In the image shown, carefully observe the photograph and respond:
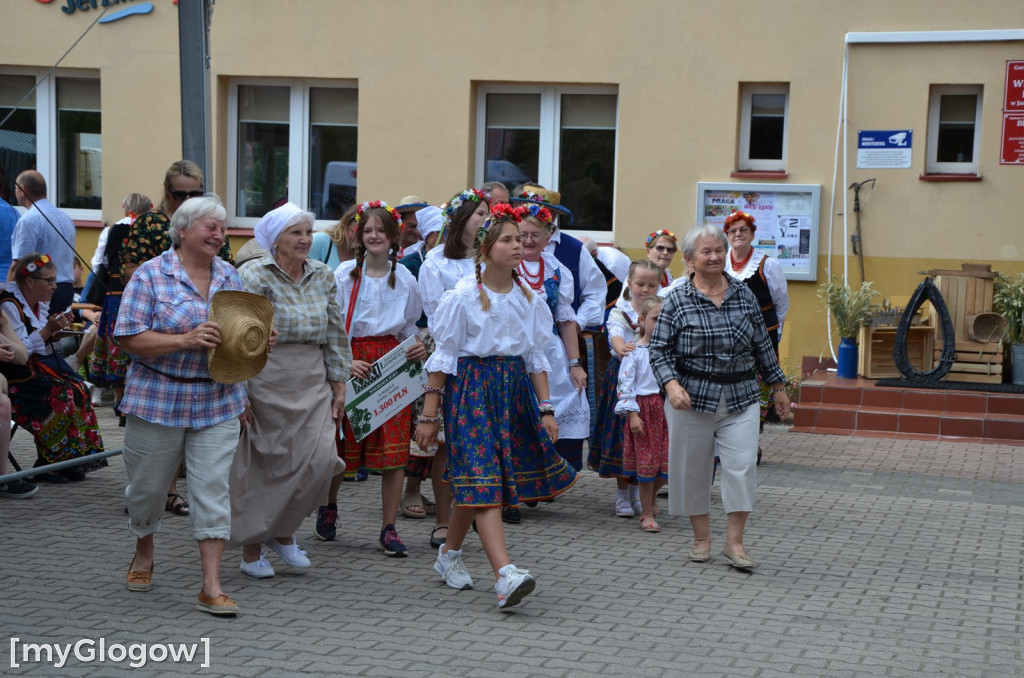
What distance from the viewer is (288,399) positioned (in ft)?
19.1

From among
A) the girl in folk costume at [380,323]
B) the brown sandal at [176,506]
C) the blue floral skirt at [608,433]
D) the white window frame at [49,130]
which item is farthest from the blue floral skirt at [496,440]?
the white window frame at [49,130]

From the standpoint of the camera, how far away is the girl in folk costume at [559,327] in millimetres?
7348

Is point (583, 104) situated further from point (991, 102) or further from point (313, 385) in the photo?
point (313, 385)

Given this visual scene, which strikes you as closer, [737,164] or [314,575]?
[314,575]

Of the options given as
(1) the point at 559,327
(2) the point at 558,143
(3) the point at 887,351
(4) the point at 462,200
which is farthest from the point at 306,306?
(2) the point at 558,143

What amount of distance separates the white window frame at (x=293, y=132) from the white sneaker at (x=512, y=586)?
31.1 ft

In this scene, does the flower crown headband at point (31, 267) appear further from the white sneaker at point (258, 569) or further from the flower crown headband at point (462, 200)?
the white sneaker at point (258, 569)

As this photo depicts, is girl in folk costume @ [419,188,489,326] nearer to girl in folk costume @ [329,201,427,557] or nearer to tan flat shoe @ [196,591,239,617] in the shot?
girl in folk costume @ [329,201,427,557]

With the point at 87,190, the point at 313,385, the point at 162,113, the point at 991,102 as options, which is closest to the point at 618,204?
the point at 991,102

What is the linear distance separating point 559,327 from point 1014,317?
589 cm

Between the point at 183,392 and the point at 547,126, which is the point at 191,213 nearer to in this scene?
the point at 183,392

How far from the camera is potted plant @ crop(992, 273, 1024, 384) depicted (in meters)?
11.4

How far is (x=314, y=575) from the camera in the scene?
6.14m

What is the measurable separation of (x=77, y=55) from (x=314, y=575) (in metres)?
10.4
